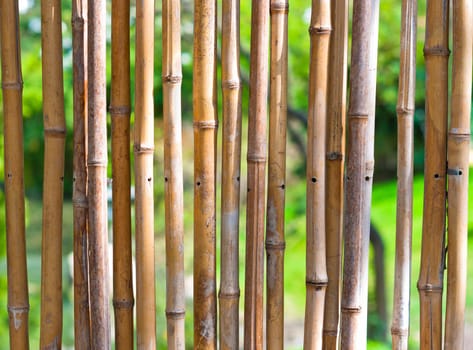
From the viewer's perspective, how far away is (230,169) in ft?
3.51

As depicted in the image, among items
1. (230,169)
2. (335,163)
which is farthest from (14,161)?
(335,163)

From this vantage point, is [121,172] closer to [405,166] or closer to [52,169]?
[52,169]

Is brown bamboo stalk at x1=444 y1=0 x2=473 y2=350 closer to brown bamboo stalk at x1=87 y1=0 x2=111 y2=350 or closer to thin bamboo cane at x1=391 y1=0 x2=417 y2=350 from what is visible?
thin bamboo cane at x1=391 y1=0 x2=417 y2=350

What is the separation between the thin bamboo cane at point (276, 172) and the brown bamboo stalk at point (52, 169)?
0.33 meters

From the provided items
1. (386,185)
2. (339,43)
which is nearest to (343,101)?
(339,43)

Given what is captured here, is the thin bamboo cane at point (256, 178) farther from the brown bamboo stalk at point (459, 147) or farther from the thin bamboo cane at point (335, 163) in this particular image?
the brown bamboo stalk at point (459, 147)

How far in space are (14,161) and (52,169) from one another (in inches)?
2.4

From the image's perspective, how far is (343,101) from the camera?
41.0 inches

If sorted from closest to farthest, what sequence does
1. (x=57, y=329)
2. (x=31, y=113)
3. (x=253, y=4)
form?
(x=253, y=4) → (x=57, y=329) → (x=31, y=113)

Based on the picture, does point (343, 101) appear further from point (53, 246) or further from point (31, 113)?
point (31, 113)

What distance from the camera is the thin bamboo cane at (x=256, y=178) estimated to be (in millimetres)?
1052

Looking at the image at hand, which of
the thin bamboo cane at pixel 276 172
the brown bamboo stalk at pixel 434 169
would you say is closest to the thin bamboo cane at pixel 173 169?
the thin bamboo cane at pixel 276 172

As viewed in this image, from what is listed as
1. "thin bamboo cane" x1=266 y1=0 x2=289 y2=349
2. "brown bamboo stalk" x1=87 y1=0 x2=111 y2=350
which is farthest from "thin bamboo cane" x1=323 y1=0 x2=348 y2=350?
"brown bamboo stalk" x1=87 y1=0 x2=111 y2=350

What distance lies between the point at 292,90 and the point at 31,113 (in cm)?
96
